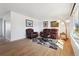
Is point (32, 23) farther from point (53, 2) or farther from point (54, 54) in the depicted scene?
point (54, 54)

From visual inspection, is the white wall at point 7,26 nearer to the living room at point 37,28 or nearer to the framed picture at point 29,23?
the living room at point 37,28

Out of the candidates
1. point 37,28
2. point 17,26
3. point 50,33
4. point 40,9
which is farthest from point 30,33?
point 40,9

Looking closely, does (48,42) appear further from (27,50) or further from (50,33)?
(27,50)

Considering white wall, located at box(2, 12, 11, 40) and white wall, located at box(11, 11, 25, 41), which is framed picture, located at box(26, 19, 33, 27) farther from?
white wall, located at box(2, 12, 11, 40)

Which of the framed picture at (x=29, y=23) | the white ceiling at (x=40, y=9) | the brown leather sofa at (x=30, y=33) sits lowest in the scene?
the brown leather sofa at (x=30, y=33)

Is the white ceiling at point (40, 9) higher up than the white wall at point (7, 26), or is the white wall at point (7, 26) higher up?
the white ceiling at point (40, 9)

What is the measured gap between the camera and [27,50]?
2.42 meters

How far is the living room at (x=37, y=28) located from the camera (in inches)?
94.9

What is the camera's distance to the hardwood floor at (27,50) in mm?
2383

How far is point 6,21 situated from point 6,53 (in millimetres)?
772

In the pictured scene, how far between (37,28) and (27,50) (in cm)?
58

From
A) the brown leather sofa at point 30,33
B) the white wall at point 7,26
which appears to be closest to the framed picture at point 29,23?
the brown leather sofa at point 30,33

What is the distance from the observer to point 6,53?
2.41m

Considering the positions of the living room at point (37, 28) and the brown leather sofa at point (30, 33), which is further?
the brown leather sofa at point (30, 33)
